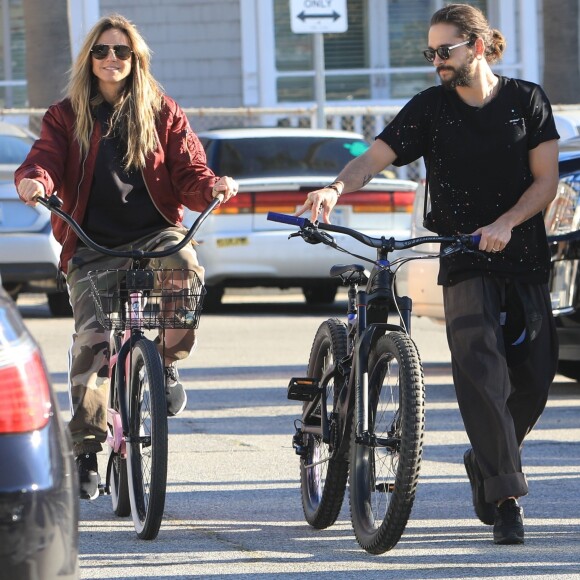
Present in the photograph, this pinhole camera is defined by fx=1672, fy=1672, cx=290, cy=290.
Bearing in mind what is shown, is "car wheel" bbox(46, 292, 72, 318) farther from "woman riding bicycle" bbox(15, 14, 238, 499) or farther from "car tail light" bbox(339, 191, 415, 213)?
"woman riding bicycle" bbox(15, 14, 238, 499)

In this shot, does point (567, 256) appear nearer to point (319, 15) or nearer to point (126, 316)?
point (126, 316)

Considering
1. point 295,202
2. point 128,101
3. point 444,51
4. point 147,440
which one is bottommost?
point 147,440

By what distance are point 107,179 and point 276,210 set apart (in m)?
7.19

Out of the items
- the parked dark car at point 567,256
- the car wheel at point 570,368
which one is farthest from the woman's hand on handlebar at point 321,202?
the car wheel at point 570,368

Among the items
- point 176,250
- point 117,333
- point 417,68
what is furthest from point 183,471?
point 417,68

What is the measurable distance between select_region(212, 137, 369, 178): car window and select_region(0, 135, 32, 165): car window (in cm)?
164

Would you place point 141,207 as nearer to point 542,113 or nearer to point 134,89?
point 134,89

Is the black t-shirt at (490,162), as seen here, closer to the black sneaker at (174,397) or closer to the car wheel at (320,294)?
the black sneaker at (174,397)

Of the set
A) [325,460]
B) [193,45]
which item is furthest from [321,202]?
→ [193,45]

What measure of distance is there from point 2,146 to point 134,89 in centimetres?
821

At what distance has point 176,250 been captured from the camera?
564 cm

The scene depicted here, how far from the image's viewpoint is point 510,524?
18.1 feet

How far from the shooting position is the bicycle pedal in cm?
590

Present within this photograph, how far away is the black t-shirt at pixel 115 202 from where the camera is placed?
6098 millimetres
